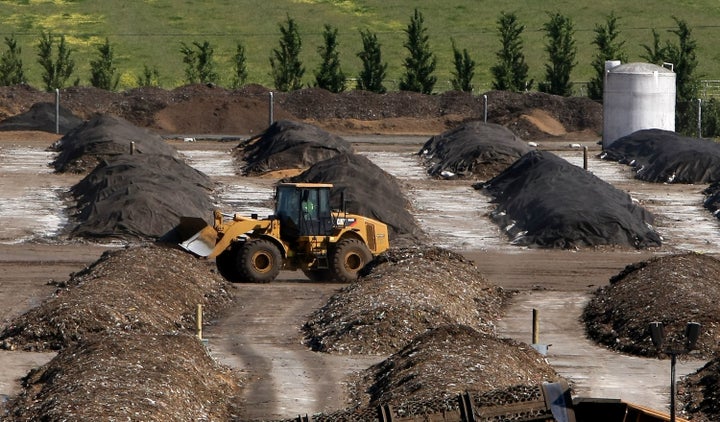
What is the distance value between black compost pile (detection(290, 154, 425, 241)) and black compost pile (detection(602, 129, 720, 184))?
502 inches

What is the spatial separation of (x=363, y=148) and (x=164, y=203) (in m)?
29.1

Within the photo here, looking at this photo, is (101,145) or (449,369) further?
(101,145)

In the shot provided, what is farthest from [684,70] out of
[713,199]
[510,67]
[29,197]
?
[29,197]

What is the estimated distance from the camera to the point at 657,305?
28.8 metres

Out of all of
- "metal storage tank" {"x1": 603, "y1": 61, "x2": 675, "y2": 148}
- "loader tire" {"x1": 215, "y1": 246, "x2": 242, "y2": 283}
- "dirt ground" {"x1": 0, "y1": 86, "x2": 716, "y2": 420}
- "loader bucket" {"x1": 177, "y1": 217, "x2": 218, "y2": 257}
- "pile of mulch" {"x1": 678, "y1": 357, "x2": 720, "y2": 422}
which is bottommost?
"dirt ground" {"x1": 0, "y1": 86, "x2": 716, "y2": 420}

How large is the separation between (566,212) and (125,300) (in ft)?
60.4

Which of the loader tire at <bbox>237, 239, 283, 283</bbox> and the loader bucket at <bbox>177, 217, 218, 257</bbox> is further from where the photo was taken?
the loader bucket at <bbox>177, 217, 218, 257</bbox>

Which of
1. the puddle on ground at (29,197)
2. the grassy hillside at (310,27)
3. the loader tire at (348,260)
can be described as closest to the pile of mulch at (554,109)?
the puddle on ground at (29,197)

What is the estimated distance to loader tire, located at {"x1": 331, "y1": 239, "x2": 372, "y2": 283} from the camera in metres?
34.2

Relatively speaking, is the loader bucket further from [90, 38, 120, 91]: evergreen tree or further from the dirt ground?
[90, 38, 120, 91]: evergreen tree

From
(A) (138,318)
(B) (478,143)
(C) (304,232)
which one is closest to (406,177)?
(B) (478,143)

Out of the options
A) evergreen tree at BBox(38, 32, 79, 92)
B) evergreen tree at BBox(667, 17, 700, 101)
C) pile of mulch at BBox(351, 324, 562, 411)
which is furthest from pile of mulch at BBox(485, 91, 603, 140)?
pile of mulch at BBox(351, 324, 562, 411)

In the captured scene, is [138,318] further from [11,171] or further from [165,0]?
[165,0]

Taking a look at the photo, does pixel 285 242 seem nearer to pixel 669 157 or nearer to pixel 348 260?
pixel 348 260
